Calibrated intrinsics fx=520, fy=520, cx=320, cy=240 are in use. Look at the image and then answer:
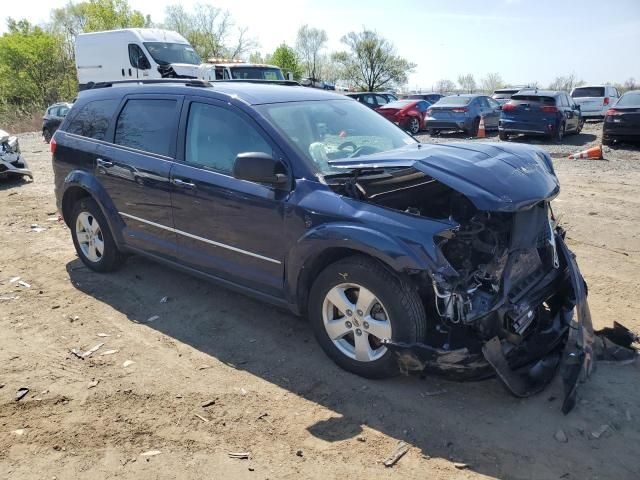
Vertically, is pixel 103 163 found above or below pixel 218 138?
below

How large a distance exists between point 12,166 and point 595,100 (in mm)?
22476

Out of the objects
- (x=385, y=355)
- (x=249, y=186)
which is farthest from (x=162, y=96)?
(x=385, y=355)

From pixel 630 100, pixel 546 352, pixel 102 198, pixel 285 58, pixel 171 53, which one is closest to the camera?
pixel 546 352

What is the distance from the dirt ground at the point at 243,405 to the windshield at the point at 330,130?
4.79 feet

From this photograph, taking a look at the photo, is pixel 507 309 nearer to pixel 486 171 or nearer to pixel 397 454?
pixel 486 171

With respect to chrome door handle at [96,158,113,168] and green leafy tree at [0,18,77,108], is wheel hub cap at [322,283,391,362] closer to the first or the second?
chrome door handle at [96,158,113,168]

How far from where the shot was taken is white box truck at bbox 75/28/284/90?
1741 cm

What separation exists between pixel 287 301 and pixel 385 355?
845 millimetres

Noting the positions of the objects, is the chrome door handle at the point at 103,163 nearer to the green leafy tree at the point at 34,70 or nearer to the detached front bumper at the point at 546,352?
the detached front bumper at the point at 546,352

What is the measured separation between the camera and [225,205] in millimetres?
3953

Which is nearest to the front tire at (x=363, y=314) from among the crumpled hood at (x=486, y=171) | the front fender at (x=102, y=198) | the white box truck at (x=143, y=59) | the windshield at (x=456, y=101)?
the crumpled hood at (x=486, y=171)

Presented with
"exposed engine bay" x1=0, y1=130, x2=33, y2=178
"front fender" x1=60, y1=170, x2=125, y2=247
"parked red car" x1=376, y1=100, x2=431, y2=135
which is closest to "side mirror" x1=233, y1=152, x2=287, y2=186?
"front fender" x1=60, y1=170, x2=125, y2=247

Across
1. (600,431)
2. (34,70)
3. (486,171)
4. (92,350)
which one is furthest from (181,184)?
(34,70)

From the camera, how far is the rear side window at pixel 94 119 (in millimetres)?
5082
